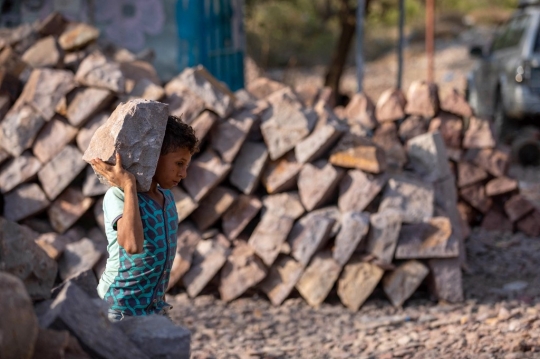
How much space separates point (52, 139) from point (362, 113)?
278 cm

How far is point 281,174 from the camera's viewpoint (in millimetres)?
5836

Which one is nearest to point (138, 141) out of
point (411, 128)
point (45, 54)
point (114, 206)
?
point (114, 206)

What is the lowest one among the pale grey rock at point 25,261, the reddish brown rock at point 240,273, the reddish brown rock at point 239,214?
the reddish brown rock at point 240,273

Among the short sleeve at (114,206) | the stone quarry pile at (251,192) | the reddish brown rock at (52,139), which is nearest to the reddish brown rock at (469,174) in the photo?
the stone quarry pile at (251,192)

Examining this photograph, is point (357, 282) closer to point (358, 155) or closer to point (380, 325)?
point (380, 325)

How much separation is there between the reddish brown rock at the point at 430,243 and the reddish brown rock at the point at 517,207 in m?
1.98

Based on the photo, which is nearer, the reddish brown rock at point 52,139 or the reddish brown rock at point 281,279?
the reddish brown rock at point 281,279

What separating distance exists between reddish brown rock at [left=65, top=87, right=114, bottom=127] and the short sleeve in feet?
9.80

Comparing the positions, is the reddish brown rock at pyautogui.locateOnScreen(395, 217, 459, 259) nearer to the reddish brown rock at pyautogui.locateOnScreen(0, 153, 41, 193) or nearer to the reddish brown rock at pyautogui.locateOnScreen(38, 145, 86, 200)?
the reddish brown rock at pyautogui.locateOnScreen(38, 145, 86, 200)

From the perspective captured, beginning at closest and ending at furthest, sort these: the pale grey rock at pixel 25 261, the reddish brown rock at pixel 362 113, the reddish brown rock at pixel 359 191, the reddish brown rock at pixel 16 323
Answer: the reddish brown rock at pixel 16 323 < the pale grey rock at pixel 25 261 < the reddish brown rock at pixel 359 191 < the reddish brown rock at pixel 362 113

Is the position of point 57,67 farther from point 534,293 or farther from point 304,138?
point 534,293

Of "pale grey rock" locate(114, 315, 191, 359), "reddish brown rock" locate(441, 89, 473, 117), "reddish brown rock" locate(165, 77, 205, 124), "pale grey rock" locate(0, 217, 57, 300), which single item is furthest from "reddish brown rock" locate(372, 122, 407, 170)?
"pale grey rock" locate(114, 315, 191, 359)

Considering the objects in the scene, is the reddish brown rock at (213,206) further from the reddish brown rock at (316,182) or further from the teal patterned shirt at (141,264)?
the teal patterned shirt at (141,264)

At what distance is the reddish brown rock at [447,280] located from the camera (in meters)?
5.51
